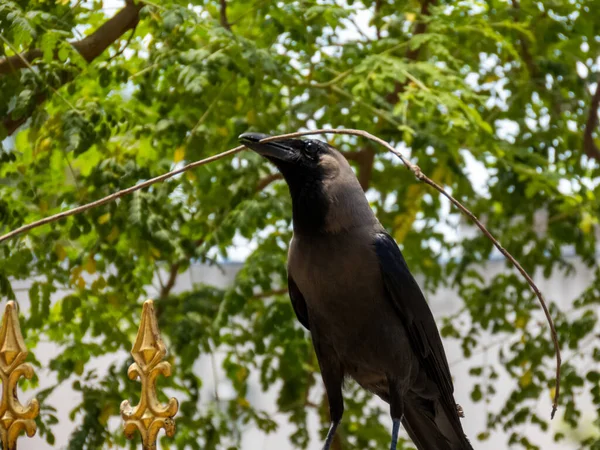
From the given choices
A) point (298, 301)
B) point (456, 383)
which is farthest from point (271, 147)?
point (456, 383)

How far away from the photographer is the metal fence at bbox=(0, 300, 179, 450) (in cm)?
138

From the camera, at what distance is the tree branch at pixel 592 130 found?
325 centimetres

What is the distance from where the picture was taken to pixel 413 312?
183 centimetres

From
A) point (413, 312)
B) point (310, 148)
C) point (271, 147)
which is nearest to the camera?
point (271, 147)

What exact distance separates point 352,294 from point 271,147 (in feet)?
1.22

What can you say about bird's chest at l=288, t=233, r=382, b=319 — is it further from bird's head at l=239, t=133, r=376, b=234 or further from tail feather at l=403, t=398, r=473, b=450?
tail feather at l=403, t=398, r=473, b=450

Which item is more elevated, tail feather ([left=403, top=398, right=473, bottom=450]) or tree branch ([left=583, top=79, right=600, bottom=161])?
tree branch ([left=583, top=79, right=600, bottom=161])

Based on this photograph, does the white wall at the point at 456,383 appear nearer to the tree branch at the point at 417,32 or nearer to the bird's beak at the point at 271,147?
the tree branch at the point at 417,32

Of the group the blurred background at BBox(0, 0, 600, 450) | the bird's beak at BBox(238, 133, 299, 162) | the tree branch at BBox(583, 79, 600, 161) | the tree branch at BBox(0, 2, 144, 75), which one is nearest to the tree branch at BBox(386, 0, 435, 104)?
the blurred background at BBox(0, 0, 600, 450)

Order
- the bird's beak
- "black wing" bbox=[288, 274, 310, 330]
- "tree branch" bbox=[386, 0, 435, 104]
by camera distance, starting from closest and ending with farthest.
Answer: the bird's beak
"black wing" bbox=[288, 274, 310, 330]
"tree branch" bbox=[386, 0, 435, 104]

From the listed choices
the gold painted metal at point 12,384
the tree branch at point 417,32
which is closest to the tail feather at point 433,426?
the gold painted metal at point 12,384

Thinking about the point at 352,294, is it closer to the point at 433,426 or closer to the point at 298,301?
the point at 298,301

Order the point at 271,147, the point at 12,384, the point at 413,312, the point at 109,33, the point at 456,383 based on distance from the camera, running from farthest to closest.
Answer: the point at 456,383
the point at 109,33
the point at 413,312
the point at 271,147
the point at 12,384

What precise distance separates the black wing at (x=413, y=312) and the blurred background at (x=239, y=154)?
0.90m
